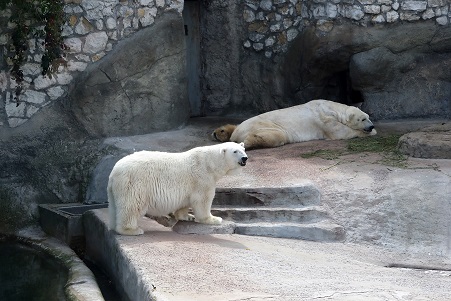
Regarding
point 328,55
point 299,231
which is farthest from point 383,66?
point 299,231

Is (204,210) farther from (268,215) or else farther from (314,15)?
(314,15)

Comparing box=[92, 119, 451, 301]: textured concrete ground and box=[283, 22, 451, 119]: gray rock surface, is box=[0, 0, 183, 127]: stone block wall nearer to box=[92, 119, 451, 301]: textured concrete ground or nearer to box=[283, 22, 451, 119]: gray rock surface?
box=[92, 119, 451, 301]: textured concrete ground

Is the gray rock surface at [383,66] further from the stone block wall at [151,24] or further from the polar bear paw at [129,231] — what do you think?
the polar bear paw at [129,231]

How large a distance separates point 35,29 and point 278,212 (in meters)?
3.84

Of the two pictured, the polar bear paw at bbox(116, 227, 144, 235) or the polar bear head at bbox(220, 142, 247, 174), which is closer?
the polar bear paw at bbox(116, 227, 144, 235)

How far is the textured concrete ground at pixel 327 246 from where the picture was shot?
6.20 meters

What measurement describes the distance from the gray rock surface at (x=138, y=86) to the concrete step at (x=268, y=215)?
304cm

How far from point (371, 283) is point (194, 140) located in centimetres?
515

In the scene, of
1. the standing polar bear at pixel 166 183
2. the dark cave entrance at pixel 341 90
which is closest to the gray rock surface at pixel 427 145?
the standing polar bear at pixel 166 183

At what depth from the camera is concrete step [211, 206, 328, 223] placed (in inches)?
340

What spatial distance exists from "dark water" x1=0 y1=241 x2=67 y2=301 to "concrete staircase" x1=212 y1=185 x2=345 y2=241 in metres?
1.65

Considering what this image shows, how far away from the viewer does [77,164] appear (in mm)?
10492

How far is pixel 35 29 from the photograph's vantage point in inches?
412

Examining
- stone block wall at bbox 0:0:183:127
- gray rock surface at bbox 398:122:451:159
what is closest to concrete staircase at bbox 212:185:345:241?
gray rock surface at bbox 398:122:451:159
